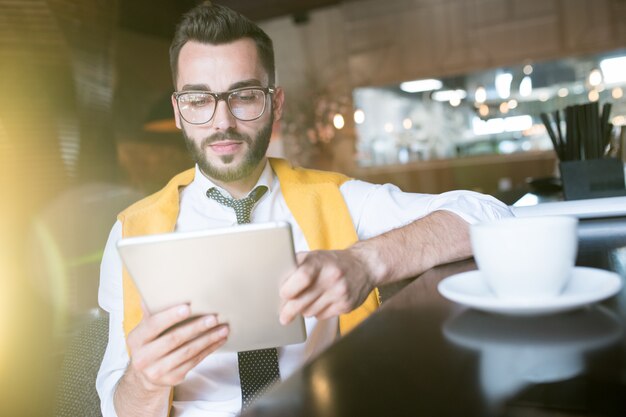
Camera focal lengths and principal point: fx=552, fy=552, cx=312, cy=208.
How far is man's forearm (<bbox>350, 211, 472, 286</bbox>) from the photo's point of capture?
773 mm

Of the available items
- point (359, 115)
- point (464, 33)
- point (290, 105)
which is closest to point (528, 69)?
point (464, 33)

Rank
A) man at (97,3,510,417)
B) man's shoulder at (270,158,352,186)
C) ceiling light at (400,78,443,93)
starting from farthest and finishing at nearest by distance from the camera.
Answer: ceiling light at (400,78,443,93) → man's shoulder at (270,158,352,186) → man at (97,3,510,417)

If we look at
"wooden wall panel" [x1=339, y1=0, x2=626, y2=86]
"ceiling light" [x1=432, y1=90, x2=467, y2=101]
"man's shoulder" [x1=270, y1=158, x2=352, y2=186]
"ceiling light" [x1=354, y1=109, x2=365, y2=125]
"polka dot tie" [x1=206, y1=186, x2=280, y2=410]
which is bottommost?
"polka dot tie" [x1=206, y1=186, x2=280, y2=410]

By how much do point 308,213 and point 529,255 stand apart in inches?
28.7

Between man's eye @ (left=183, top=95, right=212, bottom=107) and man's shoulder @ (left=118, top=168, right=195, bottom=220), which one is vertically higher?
man's eye @ (left=183, top=95, right=212, bottom=107)

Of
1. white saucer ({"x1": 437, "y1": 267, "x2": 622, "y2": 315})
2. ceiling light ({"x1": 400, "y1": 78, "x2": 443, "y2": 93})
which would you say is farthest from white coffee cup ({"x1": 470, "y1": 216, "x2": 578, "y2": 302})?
ceiling light ({"x1": 400, "y1": 78, "x2": 443, "y2": 93})

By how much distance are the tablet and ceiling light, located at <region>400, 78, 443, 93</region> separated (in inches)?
190

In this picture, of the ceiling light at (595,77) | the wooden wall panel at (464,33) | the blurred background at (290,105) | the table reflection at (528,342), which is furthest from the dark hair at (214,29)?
the ceiling light at (595,77)

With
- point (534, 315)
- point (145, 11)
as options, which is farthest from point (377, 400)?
point (145, 11)

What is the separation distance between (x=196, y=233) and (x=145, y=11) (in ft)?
8.59

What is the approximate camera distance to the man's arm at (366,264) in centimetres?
60

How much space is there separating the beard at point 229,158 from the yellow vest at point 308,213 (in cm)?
6

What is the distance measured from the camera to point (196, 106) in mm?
1180

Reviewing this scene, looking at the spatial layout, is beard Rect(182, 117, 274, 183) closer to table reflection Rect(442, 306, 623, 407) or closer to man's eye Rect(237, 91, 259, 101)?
man's eye Rect(237, 91, 259, 101)
